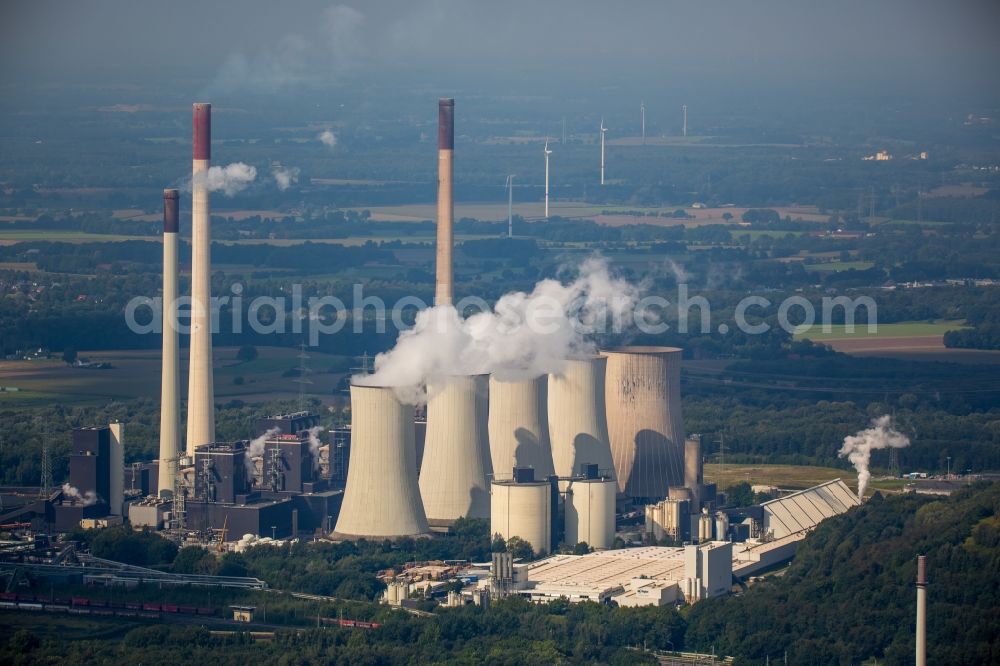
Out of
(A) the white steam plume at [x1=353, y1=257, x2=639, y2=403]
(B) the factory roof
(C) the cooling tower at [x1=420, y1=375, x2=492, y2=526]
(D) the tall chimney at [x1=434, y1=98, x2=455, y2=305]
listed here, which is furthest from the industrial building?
(D) the tall chimney at [x1=434, y1=98, x2=455, y2=305]

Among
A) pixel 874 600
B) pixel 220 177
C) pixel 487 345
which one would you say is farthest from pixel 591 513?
pixel 220 177

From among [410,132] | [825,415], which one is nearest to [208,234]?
[825,415]

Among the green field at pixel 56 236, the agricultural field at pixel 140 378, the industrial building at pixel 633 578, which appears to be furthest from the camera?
the green field at pixel 56 236

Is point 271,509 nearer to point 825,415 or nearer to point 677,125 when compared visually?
point 825,415

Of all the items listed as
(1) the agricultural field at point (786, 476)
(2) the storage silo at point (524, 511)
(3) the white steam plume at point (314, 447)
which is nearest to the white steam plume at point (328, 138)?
(1) the agricultural field at point (786, 476)

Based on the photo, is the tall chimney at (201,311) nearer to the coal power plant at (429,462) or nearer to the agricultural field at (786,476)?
the coal power plant at (429,462)

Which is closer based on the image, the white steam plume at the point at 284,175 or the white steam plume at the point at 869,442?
the white steam plume at the point at 869,442
